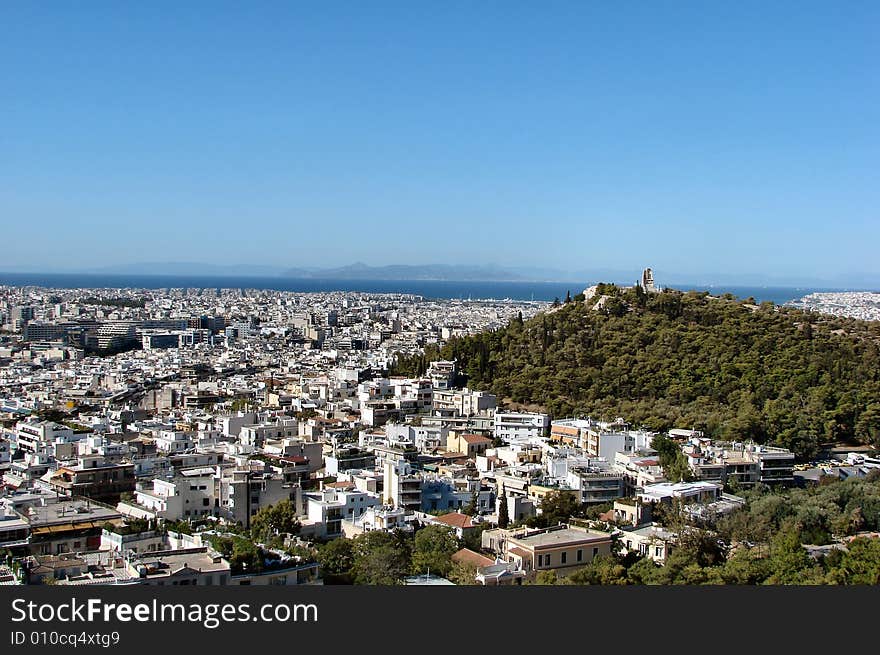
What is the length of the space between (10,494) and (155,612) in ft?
26.1

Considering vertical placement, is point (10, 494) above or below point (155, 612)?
below

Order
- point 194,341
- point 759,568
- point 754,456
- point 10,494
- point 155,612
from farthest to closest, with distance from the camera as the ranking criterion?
point 194,341, point 754,456, point 10,494, point 759,568, point 155,612

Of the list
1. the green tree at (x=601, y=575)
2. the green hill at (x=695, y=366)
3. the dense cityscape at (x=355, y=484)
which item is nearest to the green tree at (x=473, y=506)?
the dense cityscape at (x=355, y=484)

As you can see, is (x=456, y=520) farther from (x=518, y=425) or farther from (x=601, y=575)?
(x=518, y=425)

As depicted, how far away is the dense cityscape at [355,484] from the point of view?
1067cm

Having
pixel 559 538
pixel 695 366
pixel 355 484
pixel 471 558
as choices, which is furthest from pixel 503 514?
pixel 695 366

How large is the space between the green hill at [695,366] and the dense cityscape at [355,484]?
0.76m

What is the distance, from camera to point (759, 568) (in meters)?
10.6

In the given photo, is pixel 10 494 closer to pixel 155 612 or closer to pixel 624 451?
pixel 155 612

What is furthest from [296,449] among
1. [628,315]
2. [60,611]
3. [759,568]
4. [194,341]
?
[194,341]

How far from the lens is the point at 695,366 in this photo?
2448 cm

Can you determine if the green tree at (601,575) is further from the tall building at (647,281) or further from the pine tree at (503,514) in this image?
the tall building at (647,281)

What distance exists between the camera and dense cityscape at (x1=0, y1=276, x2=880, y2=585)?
1067 cm

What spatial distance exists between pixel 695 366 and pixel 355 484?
38.1 feet
